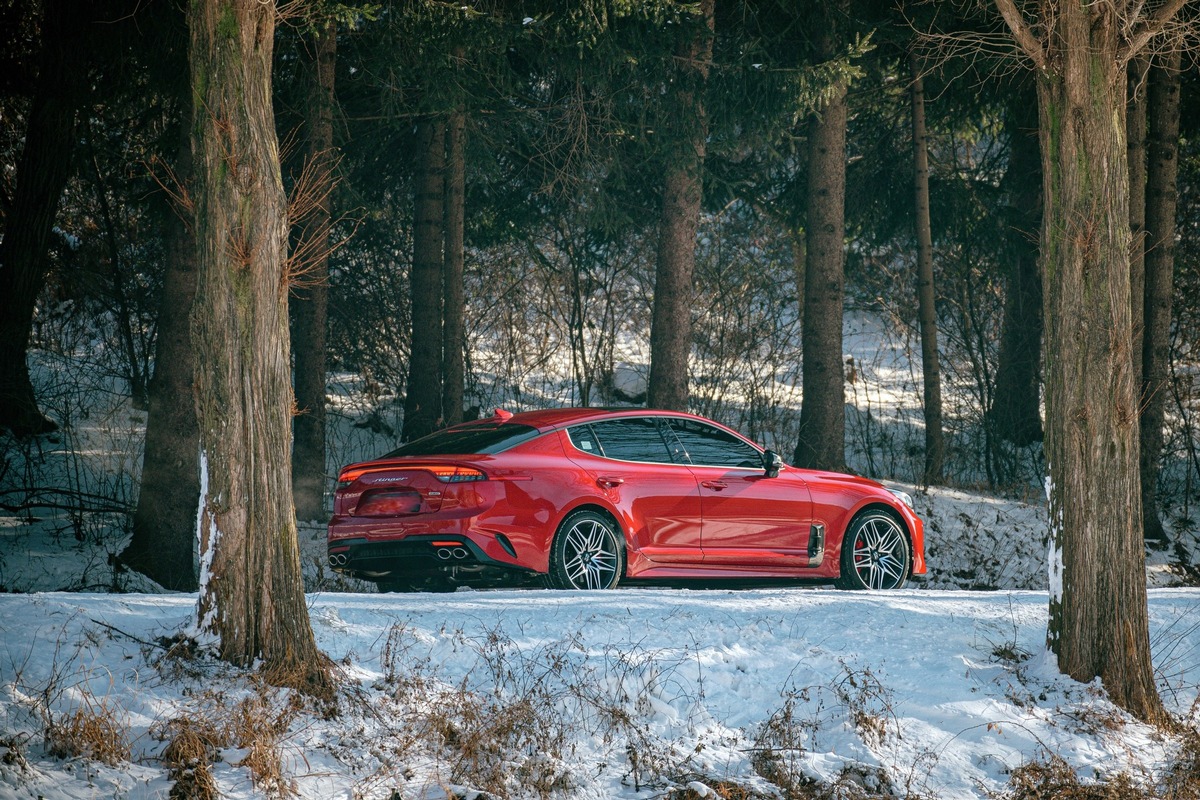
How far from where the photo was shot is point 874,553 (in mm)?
10766

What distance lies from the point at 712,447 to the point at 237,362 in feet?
16.0

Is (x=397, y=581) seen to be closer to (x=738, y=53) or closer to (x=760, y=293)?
(x=738, y=53)

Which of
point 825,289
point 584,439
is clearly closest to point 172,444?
point 584,439

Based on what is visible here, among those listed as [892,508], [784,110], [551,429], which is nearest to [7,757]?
[551,429]

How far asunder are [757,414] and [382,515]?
13393 millimetres

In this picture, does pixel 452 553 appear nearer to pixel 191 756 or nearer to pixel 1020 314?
pixel 191 756

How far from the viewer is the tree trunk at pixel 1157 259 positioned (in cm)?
1572

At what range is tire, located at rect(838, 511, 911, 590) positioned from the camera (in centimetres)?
1062

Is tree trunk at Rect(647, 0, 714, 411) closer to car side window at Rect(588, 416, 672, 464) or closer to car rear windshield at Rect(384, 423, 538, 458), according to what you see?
car side window at Rect(588, 416, 672, 464)

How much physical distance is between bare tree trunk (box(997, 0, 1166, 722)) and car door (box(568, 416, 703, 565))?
2995mm

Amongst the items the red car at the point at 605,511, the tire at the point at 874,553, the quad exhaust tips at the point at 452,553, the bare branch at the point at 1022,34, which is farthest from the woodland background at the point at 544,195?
the tire at the point at 874,553

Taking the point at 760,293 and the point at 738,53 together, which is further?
the point at 760,293

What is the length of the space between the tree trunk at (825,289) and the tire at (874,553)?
5.46 m

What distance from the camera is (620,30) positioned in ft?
45.9
